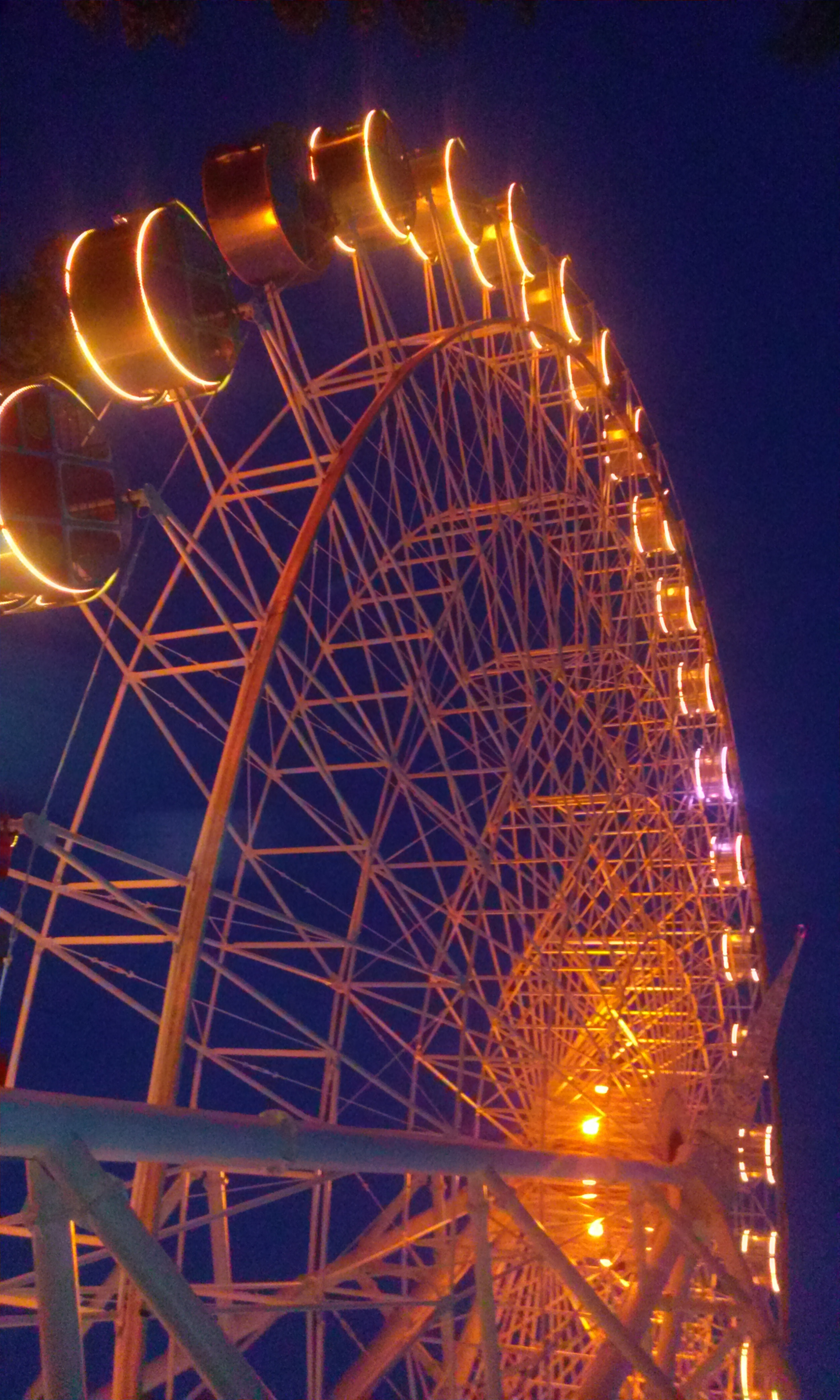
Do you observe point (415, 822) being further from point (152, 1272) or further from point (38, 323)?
point (152, 1272)

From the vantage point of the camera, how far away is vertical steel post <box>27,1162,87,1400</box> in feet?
10.1

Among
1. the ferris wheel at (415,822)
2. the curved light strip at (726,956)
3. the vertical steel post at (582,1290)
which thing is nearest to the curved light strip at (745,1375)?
the ferris wheel at (415,822)

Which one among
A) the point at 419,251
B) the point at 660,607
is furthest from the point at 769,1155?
the point at 419,251

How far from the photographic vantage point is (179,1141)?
12.0 feet

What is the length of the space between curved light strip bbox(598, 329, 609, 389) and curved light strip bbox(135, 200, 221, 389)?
749 centimetres

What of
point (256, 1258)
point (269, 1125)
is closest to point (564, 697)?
point (269, 1125)

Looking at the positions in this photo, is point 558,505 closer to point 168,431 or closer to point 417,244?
point 417,244

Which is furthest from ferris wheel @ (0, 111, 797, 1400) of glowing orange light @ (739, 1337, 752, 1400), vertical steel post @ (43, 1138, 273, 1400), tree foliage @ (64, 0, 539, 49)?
tree foliage @ (64, 0, 539, 49)

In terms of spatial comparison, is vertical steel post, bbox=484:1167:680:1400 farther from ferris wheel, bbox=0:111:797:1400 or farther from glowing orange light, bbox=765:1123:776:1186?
glowing orange light, bbox=765:1123:776:1186

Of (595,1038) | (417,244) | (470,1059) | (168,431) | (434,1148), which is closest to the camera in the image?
(434,1148)

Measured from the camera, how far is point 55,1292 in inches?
122

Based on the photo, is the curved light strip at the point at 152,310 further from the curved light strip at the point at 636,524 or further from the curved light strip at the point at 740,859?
the curved light strip at the point at 740,859

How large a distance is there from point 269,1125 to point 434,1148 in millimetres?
1509

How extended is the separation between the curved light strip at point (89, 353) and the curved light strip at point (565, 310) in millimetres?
Answer: 6916
